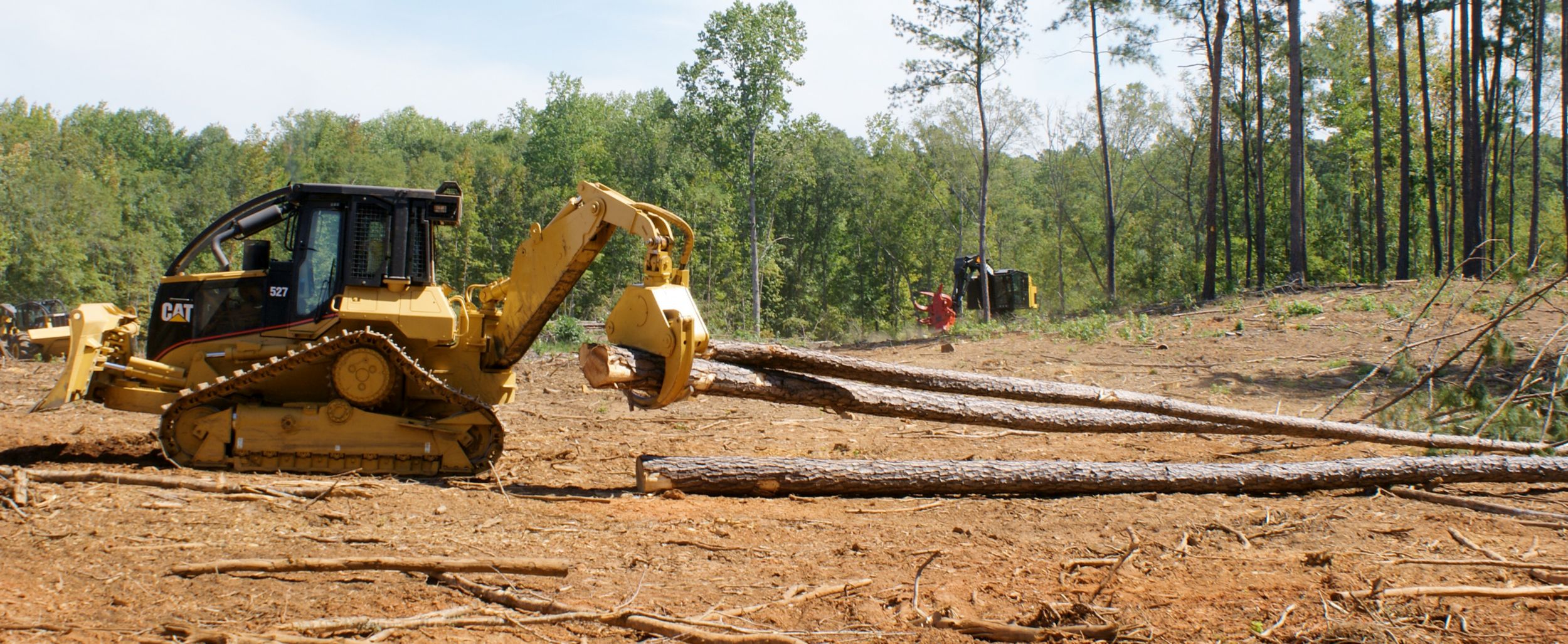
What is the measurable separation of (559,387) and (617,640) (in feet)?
33.4

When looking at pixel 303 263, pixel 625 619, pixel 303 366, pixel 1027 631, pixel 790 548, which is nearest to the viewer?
pixel 1027 631

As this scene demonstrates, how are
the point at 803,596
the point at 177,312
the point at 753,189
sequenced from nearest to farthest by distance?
the point at 803,596
the point at 177,312
the point at 753,189

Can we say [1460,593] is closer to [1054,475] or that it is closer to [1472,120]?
[1054,475]

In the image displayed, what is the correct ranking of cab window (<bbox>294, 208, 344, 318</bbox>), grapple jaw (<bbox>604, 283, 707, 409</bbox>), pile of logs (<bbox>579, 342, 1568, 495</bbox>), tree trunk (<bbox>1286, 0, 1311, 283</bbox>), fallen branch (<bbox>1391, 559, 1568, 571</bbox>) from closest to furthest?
fallen branch (<bbox>1391, 559, 1568, 571</bbox>) < grapple jaw (<bbox>604, 283, 707, 409</bbox>) < pile of logs (<bbox>579, 342, 1568, 495</bbox>) < cab window (<bbox>294, 208, 344, 318</bbox>) < tree trunk (<bbox>1286, 0, 1311, 283</bbox>)

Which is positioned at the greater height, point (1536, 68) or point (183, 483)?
point (1536, 68)

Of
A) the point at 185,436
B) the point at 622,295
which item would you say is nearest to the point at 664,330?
the point at 622,295

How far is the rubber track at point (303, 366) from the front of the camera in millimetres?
7445

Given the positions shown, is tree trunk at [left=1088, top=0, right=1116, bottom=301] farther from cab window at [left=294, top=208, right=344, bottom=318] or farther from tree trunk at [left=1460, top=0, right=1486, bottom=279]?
cab window at [left=294, top=208, right=344, bottom=318]

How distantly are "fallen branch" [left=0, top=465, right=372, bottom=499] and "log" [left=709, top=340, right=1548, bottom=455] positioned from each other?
8.87 ft

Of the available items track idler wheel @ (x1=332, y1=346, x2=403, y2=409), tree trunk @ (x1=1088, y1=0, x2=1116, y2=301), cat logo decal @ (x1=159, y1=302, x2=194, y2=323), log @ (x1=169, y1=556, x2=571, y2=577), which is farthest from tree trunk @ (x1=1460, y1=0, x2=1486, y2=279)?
cat logo decal @ (x1=159, y1=302, x2=194, y2=323)

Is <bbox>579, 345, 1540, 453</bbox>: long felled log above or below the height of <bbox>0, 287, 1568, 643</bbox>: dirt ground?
above

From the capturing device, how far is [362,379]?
24.8 feet

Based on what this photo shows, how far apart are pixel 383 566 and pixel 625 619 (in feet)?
4.73

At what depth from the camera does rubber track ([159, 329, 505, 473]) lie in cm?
745
